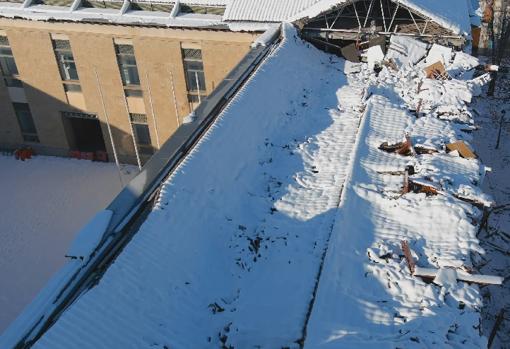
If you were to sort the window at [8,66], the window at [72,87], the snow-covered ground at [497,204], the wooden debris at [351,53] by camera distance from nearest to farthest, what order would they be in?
the snow-covered ground at [497,204]
the wooden debris at [351,53]
the window at [8,66]
the window at [72,87]

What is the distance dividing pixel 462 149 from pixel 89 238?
448 inches

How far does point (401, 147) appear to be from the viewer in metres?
15.2

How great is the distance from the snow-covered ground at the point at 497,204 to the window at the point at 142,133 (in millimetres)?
18447

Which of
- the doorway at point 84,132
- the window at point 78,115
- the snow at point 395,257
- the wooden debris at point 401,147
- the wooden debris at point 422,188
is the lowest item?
the doorway at point 84,132

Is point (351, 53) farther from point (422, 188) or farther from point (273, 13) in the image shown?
point (422, 188)

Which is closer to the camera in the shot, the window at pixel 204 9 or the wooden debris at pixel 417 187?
the wooden debris at pixel 417 187

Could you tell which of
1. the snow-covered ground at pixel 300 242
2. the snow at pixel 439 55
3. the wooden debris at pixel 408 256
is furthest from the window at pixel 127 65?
the wooden debris at pixel 408 256

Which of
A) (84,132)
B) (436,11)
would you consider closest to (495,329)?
(436,11)

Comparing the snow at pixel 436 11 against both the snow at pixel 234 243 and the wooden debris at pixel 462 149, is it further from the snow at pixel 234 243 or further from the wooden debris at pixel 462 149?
the wooden debris at pixel 462 149

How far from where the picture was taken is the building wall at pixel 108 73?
25.2m

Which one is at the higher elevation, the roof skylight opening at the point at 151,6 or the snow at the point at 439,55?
the roof skylight opening at the point at 151,6

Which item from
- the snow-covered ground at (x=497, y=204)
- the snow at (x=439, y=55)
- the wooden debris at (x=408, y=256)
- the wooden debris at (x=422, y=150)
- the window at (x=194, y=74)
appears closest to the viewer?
the wooden debris at (x=408, y=256)

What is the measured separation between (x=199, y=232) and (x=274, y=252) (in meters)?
1.98

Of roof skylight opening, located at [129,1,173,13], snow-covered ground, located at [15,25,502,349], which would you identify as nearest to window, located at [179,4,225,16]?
roof skylight opening, located at [129,1,173,13]
